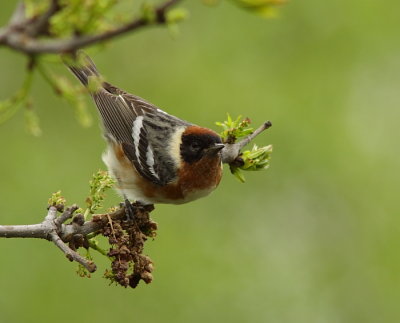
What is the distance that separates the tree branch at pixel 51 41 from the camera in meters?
1.85

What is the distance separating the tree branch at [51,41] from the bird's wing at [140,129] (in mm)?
2871

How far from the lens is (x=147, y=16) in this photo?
75.2 inches

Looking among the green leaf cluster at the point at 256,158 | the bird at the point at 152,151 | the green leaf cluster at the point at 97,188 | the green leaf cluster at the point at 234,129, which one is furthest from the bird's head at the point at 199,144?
the green leaf cluster at the point at 97,188

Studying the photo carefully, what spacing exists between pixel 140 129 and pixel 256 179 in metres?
3.16

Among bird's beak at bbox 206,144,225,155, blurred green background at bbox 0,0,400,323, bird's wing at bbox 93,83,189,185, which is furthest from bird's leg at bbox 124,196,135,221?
blurred green background at bbox 0,0,400,323

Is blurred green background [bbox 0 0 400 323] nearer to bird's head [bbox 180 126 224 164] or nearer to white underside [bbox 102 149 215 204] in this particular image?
white underside [bbox 102 149 215 204]

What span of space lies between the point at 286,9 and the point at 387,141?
75.9 inches

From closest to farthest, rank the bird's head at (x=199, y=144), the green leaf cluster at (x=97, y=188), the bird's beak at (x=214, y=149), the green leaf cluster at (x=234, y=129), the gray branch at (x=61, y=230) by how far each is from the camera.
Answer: the gray branch at (x=61, y=230), the green leaf cluster at (x=97, y=188), the green leaf cluster at (x=234, y=129), the bird's beak at (x=214, y=149), the bird's head at (x=199, y=144)

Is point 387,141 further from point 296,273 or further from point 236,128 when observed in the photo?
point 236,128

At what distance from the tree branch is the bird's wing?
287 cm

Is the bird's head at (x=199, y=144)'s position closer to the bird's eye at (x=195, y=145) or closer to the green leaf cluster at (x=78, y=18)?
the bird's eye at (x=195, y=145)

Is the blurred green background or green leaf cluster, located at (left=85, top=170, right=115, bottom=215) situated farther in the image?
the blurred green background

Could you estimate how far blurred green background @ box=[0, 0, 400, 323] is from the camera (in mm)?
6910

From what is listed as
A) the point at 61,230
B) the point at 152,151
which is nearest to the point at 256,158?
the point at 61,230
